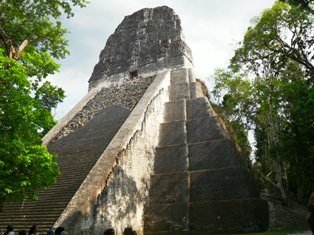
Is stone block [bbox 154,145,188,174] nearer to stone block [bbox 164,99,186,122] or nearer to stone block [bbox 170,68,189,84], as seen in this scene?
stone block [bbox 164,99,186,122]

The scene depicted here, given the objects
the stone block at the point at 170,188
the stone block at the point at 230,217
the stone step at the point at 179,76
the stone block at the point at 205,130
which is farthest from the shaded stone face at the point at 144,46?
the stone block at the point at 230,217

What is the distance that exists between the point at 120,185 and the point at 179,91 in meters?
7.37

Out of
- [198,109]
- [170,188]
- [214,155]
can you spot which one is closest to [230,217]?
[170,188]

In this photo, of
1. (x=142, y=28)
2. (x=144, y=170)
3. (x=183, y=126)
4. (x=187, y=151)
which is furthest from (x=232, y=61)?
(x=142, y=28)

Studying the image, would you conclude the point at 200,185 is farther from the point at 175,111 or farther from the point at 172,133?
the point at 175,111

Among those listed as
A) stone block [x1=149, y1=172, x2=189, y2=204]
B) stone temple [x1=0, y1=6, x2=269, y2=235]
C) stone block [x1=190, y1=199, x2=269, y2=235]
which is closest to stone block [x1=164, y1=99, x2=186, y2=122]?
stone temple [x1=0, y1=6, x2=269, y2=235]

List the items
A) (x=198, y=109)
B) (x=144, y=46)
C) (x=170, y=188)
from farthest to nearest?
(x=144, y=46), (x=198, y=109), (x=170, y=188)

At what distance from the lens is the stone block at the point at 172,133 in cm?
1307

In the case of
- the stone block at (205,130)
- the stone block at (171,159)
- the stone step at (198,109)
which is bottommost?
the stone block at (171,159)

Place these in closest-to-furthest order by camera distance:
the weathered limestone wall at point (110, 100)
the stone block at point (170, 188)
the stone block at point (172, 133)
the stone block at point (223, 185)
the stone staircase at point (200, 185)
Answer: the stone staircase at point (200, 185) < the stone block at point (223, 185) < the stone block at point (170, 188) < the stone block at point (172, 133) < the weathered limestone wall at point (110, 100)

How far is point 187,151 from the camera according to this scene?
1239 cm

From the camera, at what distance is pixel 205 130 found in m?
12.9

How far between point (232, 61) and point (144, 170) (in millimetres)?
5900

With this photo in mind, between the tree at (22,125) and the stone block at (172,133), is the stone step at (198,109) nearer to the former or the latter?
the stone block at (172,133)
